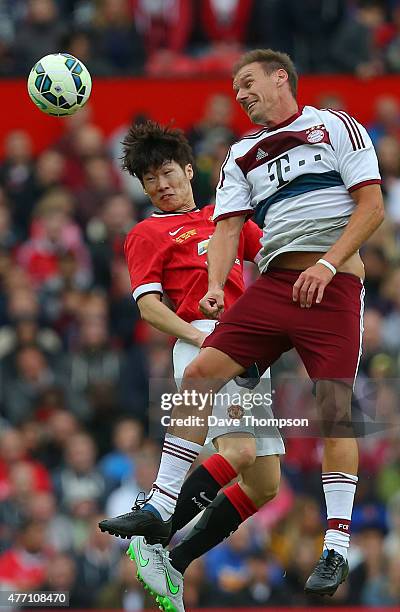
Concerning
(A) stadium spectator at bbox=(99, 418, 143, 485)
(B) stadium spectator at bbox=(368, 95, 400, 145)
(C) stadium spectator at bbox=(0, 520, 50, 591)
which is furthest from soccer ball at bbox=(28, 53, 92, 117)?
(B) stadium spectator at bbox=(368, 95, 400, 145)

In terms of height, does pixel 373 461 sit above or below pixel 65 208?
below

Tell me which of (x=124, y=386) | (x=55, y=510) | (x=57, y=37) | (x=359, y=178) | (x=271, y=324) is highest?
(x=57, y=37)

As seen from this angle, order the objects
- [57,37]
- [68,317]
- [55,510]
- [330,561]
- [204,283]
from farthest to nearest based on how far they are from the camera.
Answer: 1. [57,37]
2. [68,317]
3. [55,510]
4. [204,283]
5. [330,561]

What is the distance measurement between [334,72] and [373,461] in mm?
4906

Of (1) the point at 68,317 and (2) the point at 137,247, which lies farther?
(1) the point at 68,317

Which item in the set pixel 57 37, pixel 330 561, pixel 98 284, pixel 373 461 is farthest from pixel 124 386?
pixel 330 561

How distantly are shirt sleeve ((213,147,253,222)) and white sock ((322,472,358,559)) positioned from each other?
1536 millimetres

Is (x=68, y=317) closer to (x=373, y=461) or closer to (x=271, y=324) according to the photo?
(x=373, y=461)

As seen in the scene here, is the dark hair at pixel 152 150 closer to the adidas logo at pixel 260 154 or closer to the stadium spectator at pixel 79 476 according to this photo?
the adidas logo at pixel 260 154

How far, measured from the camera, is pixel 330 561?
8.16m

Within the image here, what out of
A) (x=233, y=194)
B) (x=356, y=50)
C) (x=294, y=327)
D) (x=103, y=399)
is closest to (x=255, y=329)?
(x=294, y=327)

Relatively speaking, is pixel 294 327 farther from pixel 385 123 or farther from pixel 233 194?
pixel 385 123

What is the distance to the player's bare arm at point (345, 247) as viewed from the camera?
318 inches

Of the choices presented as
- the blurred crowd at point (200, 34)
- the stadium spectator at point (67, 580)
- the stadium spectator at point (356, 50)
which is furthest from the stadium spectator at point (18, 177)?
the stadium spectator at point (67, 580)
